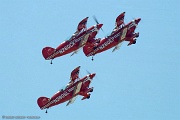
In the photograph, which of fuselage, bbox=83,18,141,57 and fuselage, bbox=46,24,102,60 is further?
fuselage, bbox=83,18,141,57

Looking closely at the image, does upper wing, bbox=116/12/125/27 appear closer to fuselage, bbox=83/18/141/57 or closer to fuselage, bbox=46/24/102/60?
fuselage, bbox=83/18/141/57

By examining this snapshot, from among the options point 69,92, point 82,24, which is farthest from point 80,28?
point 69,92

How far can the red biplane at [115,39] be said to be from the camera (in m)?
145

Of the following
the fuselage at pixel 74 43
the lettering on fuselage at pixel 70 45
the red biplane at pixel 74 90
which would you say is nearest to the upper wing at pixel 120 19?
the fuselage at pixel 74 43

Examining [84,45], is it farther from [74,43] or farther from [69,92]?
[69,92]

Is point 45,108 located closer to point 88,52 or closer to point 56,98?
point 56,98

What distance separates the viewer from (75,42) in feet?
474

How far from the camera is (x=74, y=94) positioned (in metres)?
143

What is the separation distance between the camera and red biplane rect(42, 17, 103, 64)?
144375mm

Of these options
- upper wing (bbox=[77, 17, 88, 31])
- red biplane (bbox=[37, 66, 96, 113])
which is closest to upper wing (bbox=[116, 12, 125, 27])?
upper wing (bbox=[77, 17, 88, 31])

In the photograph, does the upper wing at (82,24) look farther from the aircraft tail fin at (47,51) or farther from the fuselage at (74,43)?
the aircraft tail fin at (47,51)

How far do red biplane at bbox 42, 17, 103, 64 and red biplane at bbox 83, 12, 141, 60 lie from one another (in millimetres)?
1194

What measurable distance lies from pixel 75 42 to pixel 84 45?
5.10 ft

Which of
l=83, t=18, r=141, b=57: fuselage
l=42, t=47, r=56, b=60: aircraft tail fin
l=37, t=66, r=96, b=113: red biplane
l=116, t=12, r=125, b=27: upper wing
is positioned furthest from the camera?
l=116, t=12, r=125, b=27: upper wing
